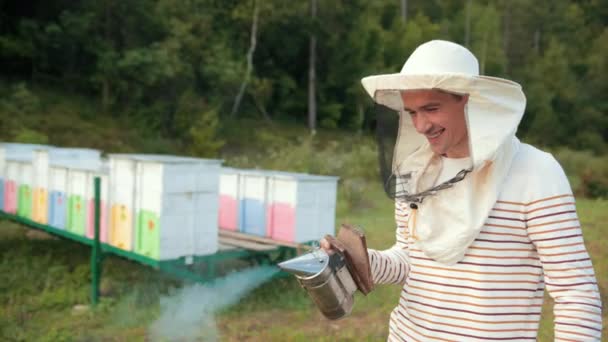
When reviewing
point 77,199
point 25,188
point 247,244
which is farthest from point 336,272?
point 25,188

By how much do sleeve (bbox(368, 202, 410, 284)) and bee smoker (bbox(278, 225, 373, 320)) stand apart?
0.23 feet

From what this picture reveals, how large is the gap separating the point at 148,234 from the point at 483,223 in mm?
3458

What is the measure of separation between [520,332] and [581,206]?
8321mm

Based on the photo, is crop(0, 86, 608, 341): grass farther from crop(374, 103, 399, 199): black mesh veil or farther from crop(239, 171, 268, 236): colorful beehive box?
crop(374, 103, 399, 199): black mesh veil

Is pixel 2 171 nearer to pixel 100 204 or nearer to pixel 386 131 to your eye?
pixel 100 204

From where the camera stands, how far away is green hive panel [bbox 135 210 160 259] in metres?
4.23

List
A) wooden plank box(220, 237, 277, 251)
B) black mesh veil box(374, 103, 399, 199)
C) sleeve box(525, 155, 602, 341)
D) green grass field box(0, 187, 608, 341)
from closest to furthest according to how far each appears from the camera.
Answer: sleeve box(525, 155, 602, 341) → black mesh veil box(374, 103, 399, 199) → green grass field box(0, 187, 608, 341) → wooden plank box(220, 237, 277, 251)

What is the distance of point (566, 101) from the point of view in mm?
30797

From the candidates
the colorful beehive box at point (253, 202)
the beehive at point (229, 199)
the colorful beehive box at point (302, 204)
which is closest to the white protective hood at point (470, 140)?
the colorful beehive box at point (302, 204)

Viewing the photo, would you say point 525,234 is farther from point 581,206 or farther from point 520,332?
point 581,206

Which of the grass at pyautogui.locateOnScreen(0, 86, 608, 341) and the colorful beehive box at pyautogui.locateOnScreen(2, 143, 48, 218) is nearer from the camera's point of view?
the grass at pyautogui.locateOnScreen(0, 86, 608, 341)

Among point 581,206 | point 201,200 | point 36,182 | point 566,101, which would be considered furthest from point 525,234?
point 566,101

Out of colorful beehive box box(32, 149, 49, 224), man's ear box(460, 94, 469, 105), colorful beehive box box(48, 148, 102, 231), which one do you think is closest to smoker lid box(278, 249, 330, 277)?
man's ear box(460, 94, 469, 105)

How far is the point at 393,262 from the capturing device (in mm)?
1458
